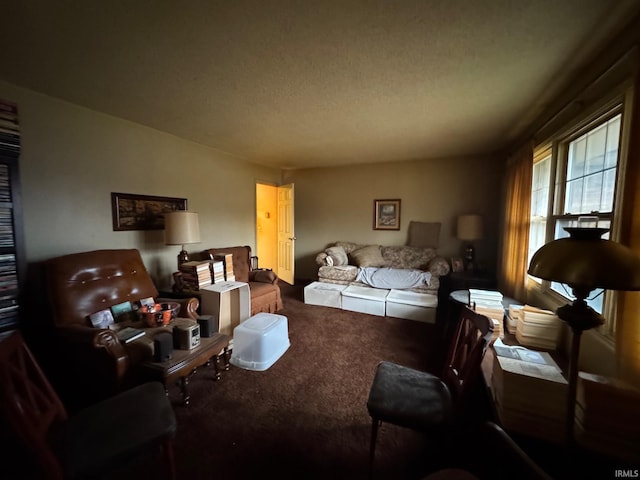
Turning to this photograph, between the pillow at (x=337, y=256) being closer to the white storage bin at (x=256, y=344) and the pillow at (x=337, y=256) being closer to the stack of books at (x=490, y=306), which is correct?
the white storage bin at (x=256, y=344)

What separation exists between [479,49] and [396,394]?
2.11 metres

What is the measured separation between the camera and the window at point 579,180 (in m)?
1.54

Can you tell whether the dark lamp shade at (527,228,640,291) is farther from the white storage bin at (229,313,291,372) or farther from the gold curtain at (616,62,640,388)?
the white storage bin at (229,313,291,372)

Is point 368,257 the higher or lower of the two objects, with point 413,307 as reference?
higher

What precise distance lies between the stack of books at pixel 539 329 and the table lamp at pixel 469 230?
248cm

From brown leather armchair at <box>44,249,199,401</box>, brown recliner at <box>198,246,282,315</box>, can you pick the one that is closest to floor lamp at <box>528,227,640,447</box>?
brown leather armchair at <box>44,249,199,401</box>

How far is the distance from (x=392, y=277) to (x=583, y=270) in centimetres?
322

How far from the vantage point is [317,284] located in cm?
425

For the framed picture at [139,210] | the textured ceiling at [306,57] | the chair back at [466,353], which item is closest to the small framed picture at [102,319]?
the framed picture at [139,210]

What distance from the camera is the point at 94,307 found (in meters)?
2.12

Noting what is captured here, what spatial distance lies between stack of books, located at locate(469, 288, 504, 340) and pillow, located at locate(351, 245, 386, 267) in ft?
7.51

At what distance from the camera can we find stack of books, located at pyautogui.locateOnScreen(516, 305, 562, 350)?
5.46 ft

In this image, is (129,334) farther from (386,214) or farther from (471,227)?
(471,227)

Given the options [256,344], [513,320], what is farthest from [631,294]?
[256,344]
